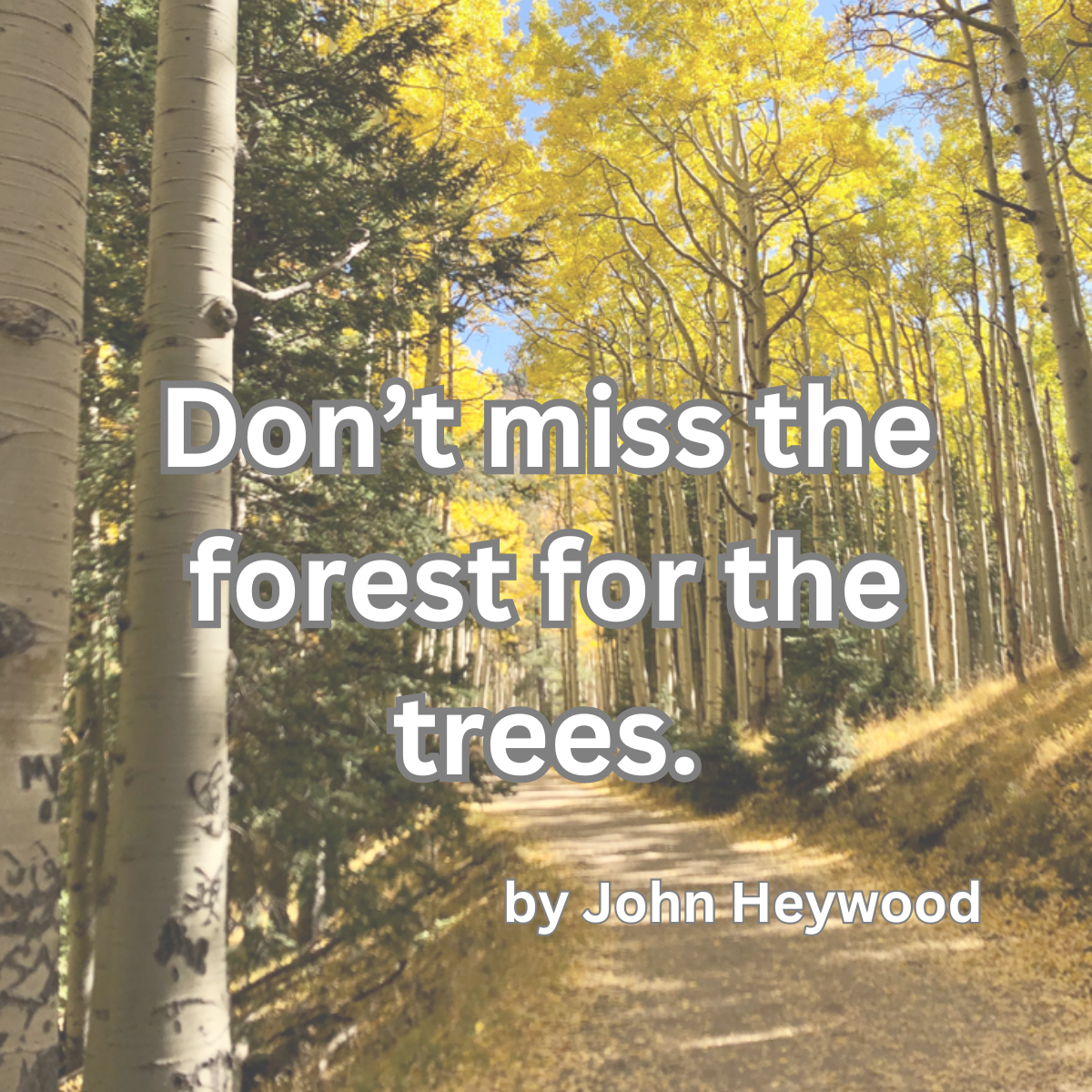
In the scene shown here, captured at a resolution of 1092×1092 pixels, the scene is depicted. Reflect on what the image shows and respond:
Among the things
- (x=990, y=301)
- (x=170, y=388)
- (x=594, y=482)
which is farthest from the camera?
(x=594, y=482)

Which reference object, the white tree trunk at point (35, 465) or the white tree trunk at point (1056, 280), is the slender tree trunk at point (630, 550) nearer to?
the white tree trunk at point (1056, 280)

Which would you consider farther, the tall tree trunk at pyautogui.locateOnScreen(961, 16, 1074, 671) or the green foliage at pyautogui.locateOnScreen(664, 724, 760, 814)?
the green foliage at pyautogui.locateOnScreen(664, 724, 760, 814)

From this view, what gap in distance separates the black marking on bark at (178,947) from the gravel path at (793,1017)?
2.54 metres

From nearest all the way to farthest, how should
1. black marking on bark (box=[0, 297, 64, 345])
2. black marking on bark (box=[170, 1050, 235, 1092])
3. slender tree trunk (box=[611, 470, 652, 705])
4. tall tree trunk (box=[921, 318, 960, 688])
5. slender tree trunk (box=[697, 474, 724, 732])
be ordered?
black marking on bark (box=[0, 297, 64, 345]) < black marking on bark (box=[170, 1050, 235, 1092]) < tall tree trunk (box=[921, 318, 960, 688]) < slender tree trunk (box=[697, 474, 724, 732]) < slender tree trunk (box=[611, 470, 652, 705])

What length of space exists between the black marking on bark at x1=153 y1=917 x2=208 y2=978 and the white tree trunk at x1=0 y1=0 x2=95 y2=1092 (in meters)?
0.69

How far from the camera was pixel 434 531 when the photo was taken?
21.6 ft

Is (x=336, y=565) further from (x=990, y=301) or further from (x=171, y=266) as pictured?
(x=990, y=301)

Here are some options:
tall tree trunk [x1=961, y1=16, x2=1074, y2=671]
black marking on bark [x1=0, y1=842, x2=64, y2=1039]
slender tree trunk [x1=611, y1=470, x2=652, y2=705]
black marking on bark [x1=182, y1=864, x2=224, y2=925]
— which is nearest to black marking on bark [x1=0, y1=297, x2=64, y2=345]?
black marking on bark [x1=0, y1=842, x2=64, y2=1039]

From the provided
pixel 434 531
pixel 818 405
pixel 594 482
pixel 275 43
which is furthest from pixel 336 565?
pixel 594 482

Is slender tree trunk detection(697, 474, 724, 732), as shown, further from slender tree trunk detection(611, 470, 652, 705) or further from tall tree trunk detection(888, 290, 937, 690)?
tall tree trunk detection(888, 290, 937, 690)

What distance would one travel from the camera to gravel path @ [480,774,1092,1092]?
3.65m

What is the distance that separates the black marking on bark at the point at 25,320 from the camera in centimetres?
136

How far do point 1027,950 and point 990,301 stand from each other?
9.84 metres

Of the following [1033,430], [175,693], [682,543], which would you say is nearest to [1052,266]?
[1033,430]
